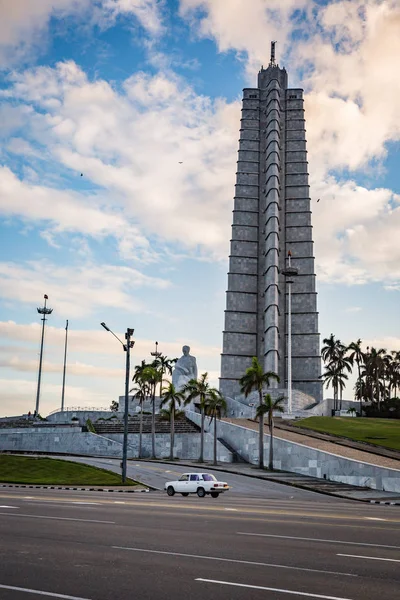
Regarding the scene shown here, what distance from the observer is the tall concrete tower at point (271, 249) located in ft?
353

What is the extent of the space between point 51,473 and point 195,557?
3803 cm

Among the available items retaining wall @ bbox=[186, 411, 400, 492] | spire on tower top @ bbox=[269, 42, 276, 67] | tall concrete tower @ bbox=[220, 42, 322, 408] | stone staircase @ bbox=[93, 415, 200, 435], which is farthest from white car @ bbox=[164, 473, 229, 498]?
spire on tower top @ bbox=[269, 42, 276, 67]

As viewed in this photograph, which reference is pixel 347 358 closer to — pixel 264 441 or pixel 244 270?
pixel 244 270

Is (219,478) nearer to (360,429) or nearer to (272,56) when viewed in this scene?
(360,429)

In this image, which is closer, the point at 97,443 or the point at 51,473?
the point at 51,473

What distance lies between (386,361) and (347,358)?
630 inches

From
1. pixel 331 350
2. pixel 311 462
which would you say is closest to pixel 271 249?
pixel 331 350

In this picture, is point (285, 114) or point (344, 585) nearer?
point (344, 585)

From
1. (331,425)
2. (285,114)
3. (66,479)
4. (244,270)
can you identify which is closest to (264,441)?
(331,425)

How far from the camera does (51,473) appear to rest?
4744 centimetres

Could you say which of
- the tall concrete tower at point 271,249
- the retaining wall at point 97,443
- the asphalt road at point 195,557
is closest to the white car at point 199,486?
the asphalt road at point 195,557

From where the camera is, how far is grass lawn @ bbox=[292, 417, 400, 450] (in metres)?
56.8

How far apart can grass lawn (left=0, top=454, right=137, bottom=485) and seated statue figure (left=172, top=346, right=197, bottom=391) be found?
33.7 meters

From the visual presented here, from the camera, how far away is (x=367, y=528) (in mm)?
17297
